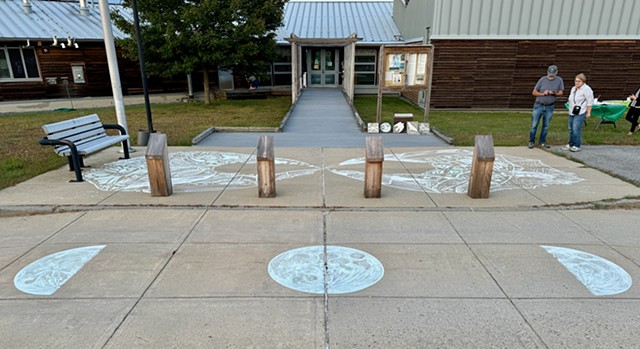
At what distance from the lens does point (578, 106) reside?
334 inches

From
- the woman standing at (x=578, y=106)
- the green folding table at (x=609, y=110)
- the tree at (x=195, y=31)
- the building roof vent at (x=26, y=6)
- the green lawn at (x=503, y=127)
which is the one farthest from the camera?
the building roof vent at (x=26, y=6)

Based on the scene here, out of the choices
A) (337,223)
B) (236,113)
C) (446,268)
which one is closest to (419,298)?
(446,268)

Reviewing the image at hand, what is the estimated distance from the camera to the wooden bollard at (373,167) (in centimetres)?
577

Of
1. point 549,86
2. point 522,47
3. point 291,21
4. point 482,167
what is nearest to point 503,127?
point 549,86

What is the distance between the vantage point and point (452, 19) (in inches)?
611

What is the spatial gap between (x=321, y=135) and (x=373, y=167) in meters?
5.36

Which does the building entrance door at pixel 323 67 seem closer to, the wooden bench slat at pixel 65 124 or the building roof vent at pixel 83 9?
the building roof vent at pixel 83 9

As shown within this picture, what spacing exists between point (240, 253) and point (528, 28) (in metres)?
16.4

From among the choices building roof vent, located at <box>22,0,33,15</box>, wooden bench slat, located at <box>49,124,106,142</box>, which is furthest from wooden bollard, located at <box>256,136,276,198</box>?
building roof vent, located at <box>22,0,33,15</box>

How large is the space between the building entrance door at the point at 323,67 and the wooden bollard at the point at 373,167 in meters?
18.8

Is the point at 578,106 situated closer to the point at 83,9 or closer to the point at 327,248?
the point at 327,248

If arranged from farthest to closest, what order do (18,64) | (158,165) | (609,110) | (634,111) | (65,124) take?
(18,64) → (609,110) → (634,111) → (65,124) → (158,165)

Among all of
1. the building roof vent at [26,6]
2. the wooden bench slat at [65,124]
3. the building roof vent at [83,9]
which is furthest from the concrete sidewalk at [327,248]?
the building roof vent at [83,9]

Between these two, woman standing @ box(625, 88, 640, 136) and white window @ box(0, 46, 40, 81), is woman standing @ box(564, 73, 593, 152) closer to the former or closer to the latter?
woman standing @ box(625, 88, 640, 136)
